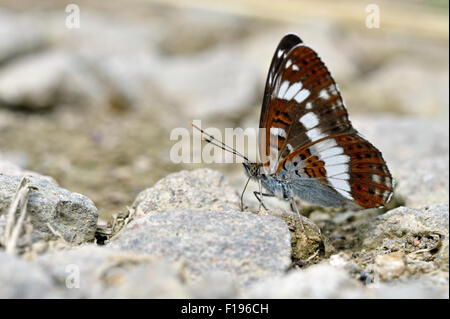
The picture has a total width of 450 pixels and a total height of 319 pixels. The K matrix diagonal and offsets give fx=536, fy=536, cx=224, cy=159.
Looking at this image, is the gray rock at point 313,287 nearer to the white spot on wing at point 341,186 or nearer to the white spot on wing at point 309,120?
the white spot on wing at point 341,186

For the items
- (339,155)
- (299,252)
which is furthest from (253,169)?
(299,252)

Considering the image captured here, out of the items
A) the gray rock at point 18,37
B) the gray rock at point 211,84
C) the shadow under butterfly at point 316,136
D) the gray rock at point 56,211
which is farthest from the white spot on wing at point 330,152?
the gray rock at point 18,37

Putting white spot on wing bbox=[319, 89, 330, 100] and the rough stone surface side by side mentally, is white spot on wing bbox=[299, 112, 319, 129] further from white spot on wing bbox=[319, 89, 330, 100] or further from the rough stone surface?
the rough stone surface

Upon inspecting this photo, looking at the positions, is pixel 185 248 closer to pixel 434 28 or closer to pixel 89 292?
pixel 89 292

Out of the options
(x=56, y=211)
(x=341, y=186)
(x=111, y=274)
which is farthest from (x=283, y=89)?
(x=111, y=274)

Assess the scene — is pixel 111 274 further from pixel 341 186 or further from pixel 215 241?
pixel 341 186


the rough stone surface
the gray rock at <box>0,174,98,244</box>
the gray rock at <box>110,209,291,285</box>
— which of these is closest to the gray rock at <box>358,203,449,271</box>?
the gray rock at <box>110,209,291,285</box>
